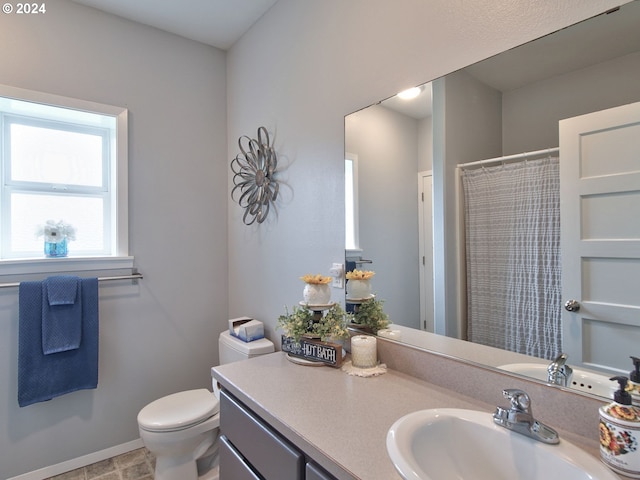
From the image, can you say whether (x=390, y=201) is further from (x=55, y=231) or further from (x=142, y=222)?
(x=55, y=231)

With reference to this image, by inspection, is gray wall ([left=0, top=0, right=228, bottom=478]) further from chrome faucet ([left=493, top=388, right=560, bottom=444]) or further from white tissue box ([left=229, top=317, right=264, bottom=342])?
chrome faucet ([left=493, top=388, right=560, bottom=444])

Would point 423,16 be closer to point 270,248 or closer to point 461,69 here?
point 461,69

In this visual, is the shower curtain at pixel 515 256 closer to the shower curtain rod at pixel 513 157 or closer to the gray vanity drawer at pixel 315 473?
the shower curtain rod at pixel 513 157

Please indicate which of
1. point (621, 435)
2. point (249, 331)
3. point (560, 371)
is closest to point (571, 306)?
point (560, 371)

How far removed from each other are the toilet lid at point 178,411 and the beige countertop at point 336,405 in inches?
22.3

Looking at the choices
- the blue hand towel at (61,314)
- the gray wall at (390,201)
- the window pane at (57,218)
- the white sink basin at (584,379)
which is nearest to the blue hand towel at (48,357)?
the blue hand towel at (61,314)

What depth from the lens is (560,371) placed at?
0.91m

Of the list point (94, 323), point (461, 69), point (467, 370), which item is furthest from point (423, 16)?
point (94, 323)

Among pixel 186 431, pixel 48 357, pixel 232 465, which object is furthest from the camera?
pixel 48 357

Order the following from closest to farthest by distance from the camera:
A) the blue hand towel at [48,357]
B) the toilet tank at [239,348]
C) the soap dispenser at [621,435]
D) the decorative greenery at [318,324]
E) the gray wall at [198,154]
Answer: the soap dispenser at [621,435]
the decorative greenery at [318,324]
the gray wall at [198,154]
the blue hand towel at [48,357]
the toilet tank at [239,348]

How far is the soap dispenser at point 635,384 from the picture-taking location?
0.74m

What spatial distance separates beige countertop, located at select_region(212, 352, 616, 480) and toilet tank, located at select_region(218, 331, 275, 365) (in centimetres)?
51

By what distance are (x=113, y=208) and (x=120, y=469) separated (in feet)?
5.19

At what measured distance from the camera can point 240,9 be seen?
6.81 ft
